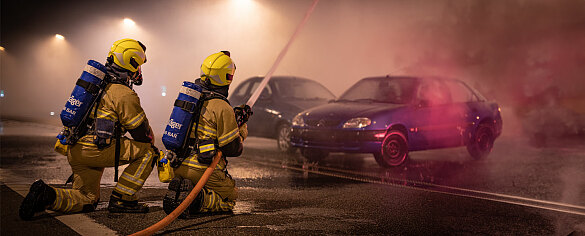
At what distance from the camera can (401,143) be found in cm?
942

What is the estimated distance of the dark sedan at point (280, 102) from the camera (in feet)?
38.1

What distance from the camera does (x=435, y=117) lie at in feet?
32.2

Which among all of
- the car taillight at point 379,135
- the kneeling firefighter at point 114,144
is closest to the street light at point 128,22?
the car taillight at point 379,135

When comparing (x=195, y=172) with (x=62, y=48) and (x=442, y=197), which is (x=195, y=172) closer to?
(x=442, y=197)

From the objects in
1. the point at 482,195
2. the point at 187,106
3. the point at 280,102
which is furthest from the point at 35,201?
the point at 280,102

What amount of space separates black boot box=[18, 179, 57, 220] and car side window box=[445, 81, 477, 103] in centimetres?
755

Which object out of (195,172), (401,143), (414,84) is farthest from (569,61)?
(195,172)

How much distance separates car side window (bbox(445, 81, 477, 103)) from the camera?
34.2 feet

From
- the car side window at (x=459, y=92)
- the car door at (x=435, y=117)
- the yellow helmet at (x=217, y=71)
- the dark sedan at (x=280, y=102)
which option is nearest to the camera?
the yellow helmet at (x=217, y=71)

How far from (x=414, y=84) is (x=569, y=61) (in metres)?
4.19

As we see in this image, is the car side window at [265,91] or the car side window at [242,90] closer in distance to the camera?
the car side window at [265,91]

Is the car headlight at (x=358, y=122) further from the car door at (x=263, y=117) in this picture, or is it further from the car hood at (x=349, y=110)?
the car door at (x=263, y=117)

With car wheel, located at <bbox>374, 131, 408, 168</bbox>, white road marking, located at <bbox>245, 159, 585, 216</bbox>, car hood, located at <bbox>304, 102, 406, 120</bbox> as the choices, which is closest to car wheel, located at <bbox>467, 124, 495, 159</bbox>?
car wheel, located at <bbox>374, 131, 408, 168</bbox>

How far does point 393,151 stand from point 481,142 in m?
2.50
